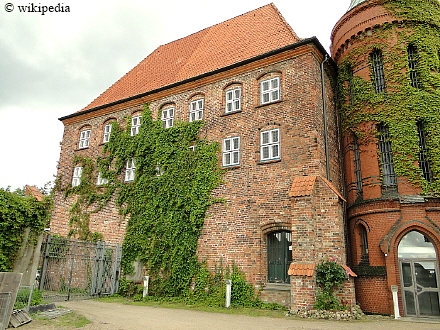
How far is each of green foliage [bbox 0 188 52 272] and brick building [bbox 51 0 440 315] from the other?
20.0 ft

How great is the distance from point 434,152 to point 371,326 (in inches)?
271

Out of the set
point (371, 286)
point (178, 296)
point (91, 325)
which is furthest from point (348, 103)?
point (91, 325)

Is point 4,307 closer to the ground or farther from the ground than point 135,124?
closer to the ground

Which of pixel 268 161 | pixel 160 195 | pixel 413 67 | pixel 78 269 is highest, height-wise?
pixel 413 67

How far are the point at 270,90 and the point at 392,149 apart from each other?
517 centimetres

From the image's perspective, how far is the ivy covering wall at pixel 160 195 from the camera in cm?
1451

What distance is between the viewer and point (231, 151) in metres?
14.8

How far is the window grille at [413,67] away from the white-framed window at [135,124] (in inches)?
485

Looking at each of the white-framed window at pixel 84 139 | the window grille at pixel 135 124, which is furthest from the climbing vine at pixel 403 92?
the white-framed window at pixel 84 139

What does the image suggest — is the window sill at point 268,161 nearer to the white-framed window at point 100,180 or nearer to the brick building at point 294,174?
the brick building at point 294,174

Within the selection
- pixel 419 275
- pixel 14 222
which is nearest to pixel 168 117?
pixel 14 222

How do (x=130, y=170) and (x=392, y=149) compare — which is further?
(x=130, y=170)

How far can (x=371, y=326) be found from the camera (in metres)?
9.68

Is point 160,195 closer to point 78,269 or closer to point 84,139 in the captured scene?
point 78,269
